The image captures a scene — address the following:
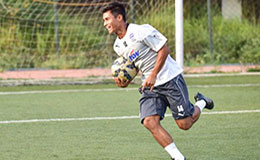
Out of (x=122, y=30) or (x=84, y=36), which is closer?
(x=122, y=30)

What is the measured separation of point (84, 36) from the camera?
16438mm

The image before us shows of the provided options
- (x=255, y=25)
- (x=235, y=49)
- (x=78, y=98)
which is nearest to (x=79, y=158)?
(x=78, y=98)

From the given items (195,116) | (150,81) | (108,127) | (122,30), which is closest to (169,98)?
(150,81)

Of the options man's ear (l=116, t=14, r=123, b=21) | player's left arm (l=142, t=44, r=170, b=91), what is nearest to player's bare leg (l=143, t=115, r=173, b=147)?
player's left arm (l=142, t=44, r=170, b=91)

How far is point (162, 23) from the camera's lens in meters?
15.7

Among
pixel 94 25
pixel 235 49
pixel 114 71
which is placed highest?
pixel 114 71

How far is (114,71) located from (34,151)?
141cm

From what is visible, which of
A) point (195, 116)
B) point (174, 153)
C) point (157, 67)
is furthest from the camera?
point (195, 116)

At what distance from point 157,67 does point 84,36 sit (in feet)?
34.2

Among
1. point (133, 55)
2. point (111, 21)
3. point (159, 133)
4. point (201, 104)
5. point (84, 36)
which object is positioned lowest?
point (84, 36)

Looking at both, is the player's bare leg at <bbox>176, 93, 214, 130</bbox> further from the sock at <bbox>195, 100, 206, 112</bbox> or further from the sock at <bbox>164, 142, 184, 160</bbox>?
the sock at <bbox>164, 142, 184, 160</bbox>

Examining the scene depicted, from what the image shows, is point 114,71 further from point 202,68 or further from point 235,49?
point 235,49

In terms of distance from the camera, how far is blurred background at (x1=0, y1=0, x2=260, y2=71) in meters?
15.5

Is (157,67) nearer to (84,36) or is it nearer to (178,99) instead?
(178,99)
